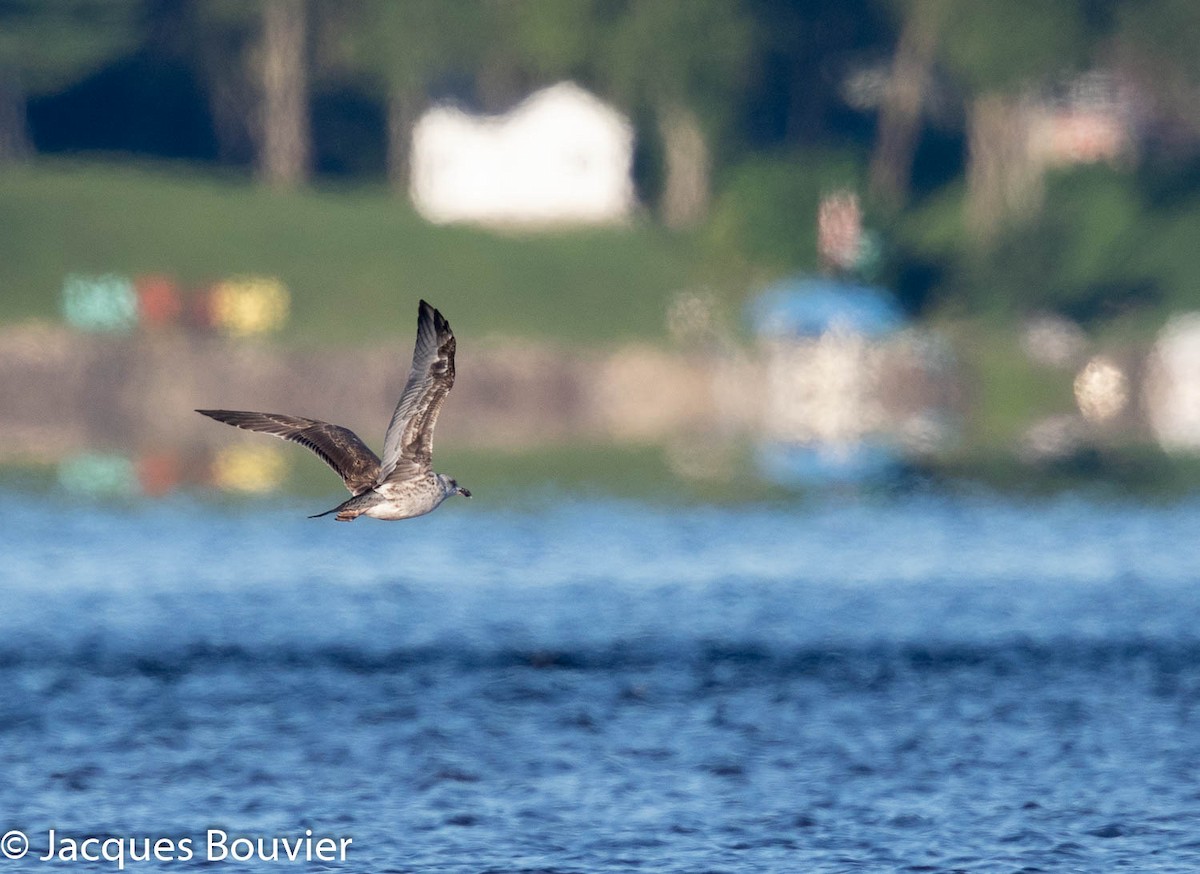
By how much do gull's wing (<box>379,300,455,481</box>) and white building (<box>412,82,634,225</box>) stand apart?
7557cm

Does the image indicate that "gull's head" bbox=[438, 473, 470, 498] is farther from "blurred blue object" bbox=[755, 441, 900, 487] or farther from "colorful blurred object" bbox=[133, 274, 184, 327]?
"colorful blurred object" bbox=[133, 274, 184, 327]

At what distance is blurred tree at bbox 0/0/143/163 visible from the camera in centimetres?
9362

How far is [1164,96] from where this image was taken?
103 m

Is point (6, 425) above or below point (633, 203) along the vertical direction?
below

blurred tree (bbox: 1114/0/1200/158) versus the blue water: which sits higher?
blurred tree (bbox: 1114/0/1200/158)

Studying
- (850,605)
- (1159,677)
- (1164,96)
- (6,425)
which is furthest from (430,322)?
(1164,96)

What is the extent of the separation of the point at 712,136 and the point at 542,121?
279 inches

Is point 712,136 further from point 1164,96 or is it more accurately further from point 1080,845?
point 1080,845

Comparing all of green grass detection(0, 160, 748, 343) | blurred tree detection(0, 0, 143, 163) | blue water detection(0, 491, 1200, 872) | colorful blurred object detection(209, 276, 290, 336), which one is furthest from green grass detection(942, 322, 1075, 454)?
blurred tree detection(0, 0, 143, 163)

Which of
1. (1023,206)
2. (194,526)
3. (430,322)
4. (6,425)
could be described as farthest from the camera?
(1023,206)

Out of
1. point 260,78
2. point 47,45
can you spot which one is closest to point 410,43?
point 260,78

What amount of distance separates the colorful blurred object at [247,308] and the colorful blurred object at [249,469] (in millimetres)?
7572

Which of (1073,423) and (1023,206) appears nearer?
(1073,423)

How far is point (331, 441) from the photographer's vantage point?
750 inches
